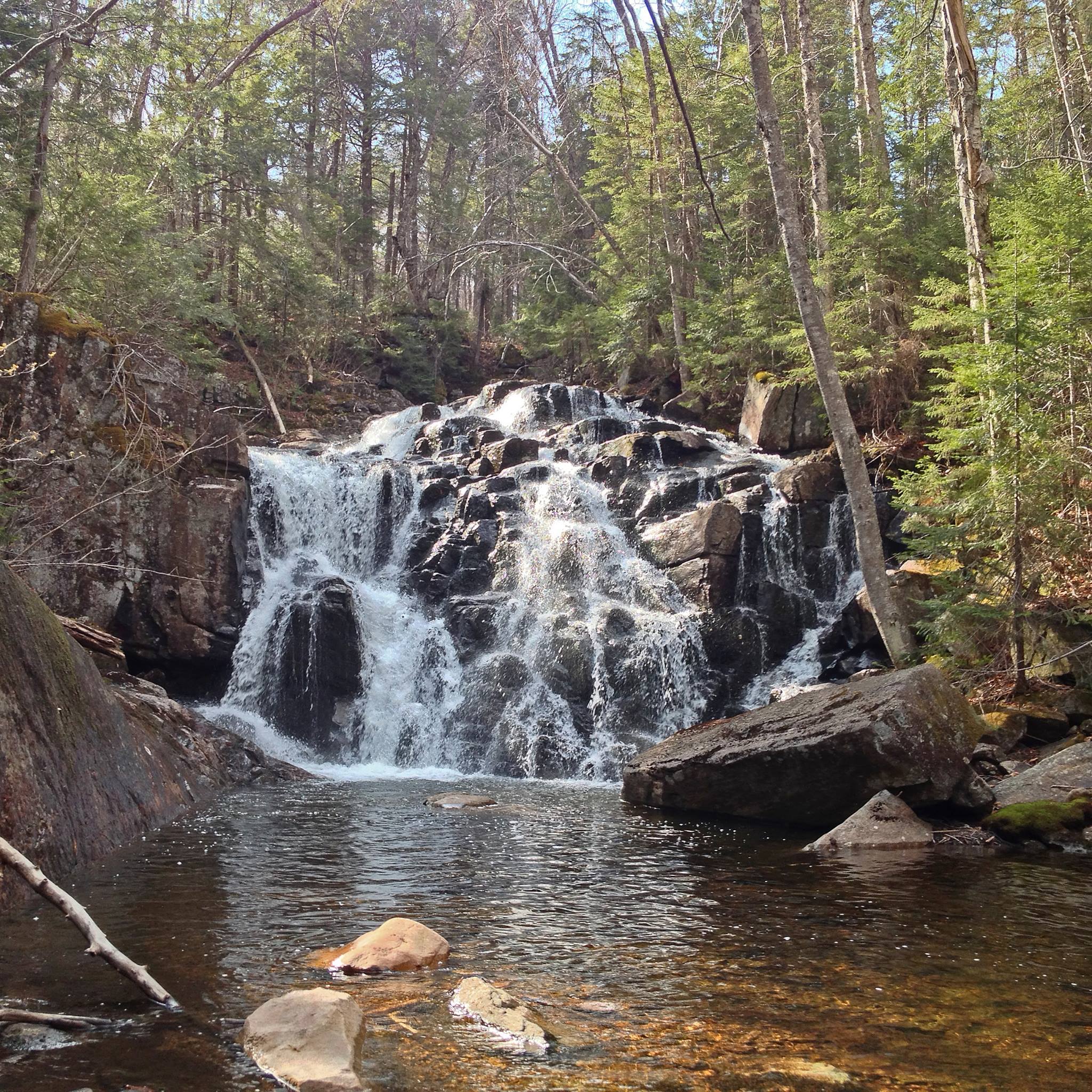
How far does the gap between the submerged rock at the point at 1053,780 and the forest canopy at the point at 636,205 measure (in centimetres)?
241

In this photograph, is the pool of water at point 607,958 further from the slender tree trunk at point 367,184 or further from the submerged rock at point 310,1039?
the slender tree trunk at point 367,184

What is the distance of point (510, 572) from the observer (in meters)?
16.7

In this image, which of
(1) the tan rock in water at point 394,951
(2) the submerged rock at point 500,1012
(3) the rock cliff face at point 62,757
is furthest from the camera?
(3) the rock cliff face at point 62,757

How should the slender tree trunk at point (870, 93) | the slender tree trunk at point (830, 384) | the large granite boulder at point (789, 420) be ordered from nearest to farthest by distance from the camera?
1. the slender tree trunk at point (830, 384)
2. the slender tree trunk at point (870, 93)
3. the large granite boulder at point (789, 420)

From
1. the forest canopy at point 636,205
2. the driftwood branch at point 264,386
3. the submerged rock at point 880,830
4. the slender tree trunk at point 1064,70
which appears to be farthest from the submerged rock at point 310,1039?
the driftwood branch at point 264,386

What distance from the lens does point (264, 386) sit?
24047 millimetres

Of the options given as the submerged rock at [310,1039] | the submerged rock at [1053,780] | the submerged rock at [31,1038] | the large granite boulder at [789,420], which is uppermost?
the large granite boulder at [789,420]

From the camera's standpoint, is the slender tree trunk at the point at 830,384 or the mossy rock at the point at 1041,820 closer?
the mossy rock at the point at 1041,820

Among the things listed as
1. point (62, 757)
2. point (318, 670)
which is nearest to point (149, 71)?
point (318, 670)

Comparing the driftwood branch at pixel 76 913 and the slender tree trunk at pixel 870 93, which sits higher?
the slender tree trunk at pixel 870 93

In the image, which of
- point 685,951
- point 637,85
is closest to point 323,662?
point 685,951

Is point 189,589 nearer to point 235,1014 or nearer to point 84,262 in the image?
point 84,262

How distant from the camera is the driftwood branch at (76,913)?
128 inches

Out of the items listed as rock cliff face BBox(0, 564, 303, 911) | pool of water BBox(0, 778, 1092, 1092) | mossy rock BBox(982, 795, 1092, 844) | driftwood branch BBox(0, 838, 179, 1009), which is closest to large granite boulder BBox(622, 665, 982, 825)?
mossy rock BBox(982, 795, 1092, 844)
